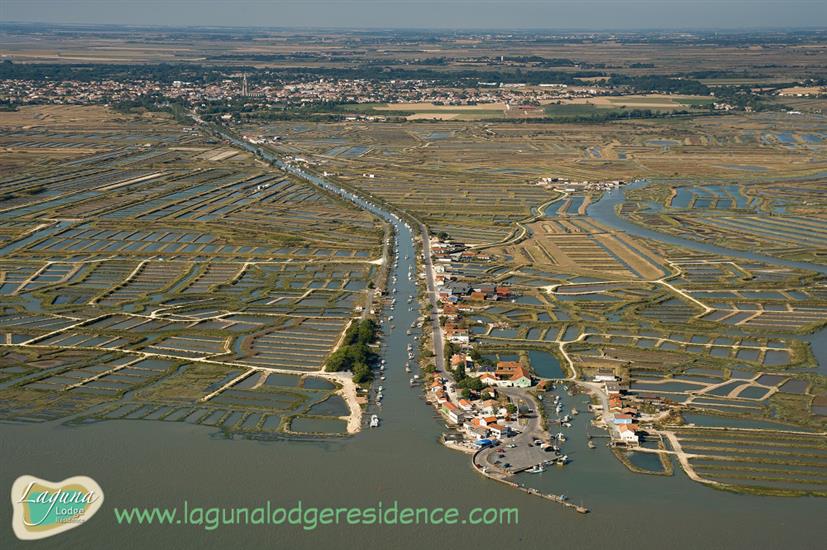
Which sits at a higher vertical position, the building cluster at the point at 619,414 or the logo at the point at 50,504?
the building cluster at the point at 619,414

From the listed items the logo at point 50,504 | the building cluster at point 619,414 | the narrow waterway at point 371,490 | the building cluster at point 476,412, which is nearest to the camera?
the narrow waterway at point 371,490

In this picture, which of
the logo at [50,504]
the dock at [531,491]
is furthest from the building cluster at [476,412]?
the logo at [50,504]

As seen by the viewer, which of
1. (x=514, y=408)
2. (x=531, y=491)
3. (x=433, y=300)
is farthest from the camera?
(x=433, y=300)

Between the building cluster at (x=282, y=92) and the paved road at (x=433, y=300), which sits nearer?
the paved road at (x=433, y=300)

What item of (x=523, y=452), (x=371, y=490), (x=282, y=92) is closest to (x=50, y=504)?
(x=371, y=490)

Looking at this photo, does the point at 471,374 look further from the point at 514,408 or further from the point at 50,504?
the point at 50,504

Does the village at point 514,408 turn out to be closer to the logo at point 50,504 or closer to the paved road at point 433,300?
the paved road at point 433,300
